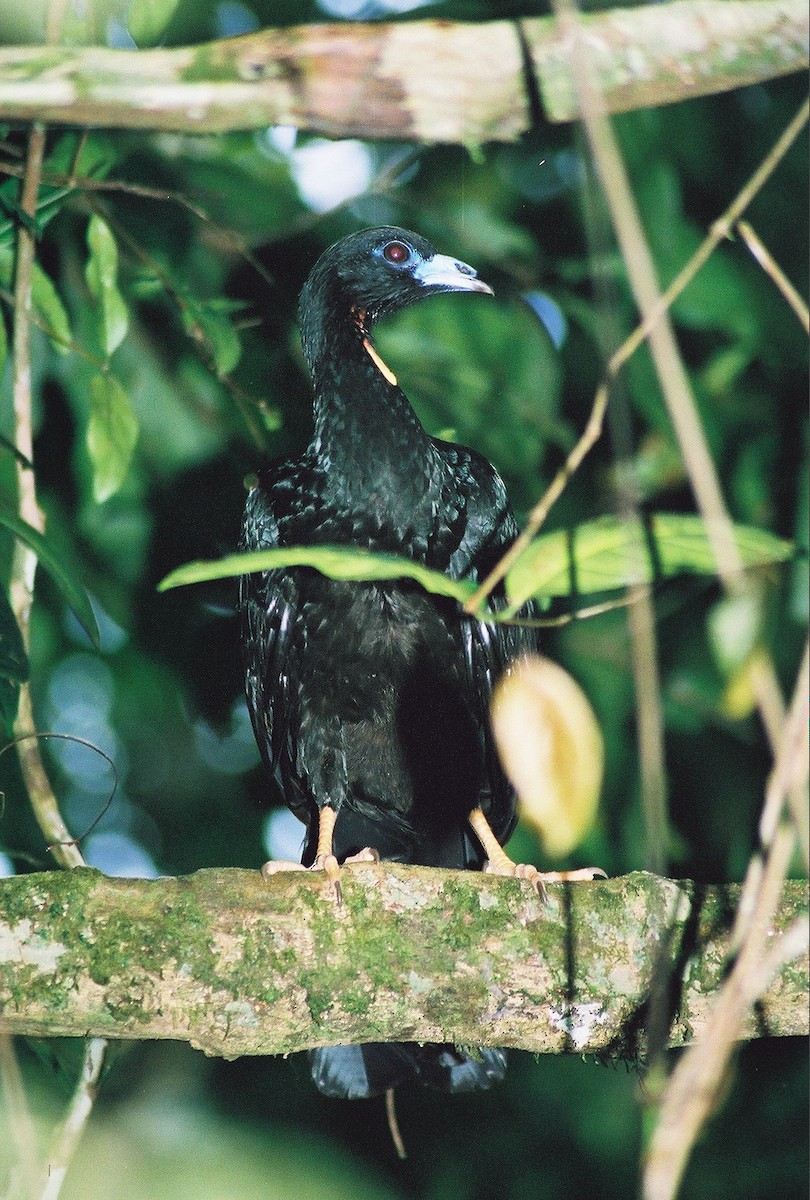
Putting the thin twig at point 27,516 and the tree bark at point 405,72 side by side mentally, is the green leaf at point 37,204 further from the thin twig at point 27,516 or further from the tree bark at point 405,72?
the tree bark at point 405,72

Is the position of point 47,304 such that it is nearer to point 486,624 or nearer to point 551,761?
point 486,624

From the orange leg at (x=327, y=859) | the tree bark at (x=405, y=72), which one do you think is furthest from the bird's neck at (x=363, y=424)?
the tree bark at (x=405, y=72)

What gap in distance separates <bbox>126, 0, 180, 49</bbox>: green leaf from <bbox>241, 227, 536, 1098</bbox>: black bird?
51.0 inches

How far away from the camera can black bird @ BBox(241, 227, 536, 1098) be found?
3547 millimetres

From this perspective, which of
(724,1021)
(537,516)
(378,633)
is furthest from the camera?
(378,633)

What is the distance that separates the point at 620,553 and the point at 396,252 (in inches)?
119

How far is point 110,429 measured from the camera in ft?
10.8

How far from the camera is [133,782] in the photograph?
18.6 feet

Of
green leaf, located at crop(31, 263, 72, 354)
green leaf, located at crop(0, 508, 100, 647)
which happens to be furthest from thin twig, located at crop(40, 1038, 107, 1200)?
green leaf, located at crop(31, 263, 72, 354)

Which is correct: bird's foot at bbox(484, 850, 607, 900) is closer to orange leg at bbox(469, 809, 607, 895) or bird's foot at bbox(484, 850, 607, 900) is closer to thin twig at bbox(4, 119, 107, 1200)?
orange leg at bbox(469, 809, 607, 895)

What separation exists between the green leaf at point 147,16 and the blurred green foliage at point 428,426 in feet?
2.85

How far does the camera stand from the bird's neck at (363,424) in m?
3.59

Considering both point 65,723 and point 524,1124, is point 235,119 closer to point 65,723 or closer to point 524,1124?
point 65,723

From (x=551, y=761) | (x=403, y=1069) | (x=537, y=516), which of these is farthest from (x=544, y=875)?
(x=537, y=516)
